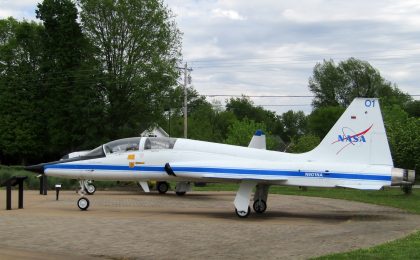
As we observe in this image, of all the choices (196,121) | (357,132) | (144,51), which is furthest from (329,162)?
(196,121)

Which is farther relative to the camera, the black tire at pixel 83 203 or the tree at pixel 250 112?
the tree at pixel 250 112

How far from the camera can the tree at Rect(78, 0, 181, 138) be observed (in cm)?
5091

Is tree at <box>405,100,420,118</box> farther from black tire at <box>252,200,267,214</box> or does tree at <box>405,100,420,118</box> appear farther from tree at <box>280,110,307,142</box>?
black tire at <box>252,200,267,214</box>

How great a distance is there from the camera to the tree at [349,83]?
89125 mm

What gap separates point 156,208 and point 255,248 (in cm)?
947

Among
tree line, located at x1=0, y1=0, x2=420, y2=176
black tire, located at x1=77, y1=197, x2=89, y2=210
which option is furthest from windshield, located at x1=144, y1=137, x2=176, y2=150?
tree line, located at x1=0, y1=0, x2=420, y2=176

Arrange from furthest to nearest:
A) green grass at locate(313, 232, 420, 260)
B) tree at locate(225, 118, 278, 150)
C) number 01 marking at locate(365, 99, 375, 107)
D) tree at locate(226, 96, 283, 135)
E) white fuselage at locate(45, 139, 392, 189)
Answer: tree at locate(226, 96, 283, 135) < tree at locate(225, 118, 278, 150) < number 01 marking at locate(365, 99, 375, 107) < white fuselage at locate(45, 139, 392, 189) < green grass at locate(313, 232, 420, 260)

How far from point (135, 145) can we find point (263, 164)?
4.42 metres

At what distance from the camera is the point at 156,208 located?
2014 centimetres

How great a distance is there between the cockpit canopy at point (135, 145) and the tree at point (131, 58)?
31299 mm

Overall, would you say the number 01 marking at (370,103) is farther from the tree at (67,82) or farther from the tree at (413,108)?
the tree at (413,108)

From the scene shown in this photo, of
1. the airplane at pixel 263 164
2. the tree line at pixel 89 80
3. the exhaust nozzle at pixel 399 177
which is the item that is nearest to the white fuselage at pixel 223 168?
the airplane at pixel 263 164

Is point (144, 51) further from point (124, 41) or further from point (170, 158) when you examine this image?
point (170, 158)

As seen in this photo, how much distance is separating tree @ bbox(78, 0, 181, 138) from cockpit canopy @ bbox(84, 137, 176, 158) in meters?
31.3
